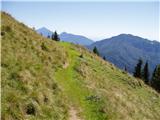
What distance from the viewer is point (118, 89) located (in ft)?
124

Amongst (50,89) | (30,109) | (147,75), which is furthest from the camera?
(147,75)

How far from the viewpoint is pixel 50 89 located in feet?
79.4

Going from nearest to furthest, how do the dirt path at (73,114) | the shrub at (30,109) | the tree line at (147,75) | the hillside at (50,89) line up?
the shrub at (30,109), the hillside at (50,89), the dirt path at (73,114), the tree line at (147,75)

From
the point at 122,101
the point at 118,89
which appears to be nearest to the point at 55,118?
the point at 122,101

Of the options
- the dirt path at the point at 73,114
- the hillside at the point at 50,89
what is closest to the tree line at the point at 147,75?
the hillside at the point at 50,89

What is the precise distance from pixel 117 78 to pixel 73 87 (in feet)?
55.9

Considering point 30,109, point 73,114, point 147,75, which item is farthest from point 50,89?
point 147,75

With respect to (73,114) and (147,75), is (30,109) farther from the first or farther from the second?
(147,75)

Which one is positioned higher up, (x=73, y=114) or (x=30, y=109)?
(x=30, y=109)

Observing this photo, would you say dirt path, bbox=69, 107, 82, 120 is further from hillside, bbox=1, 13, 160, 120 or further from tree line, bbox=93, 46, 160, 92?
tree line, bbox=93, 46, 160, 92

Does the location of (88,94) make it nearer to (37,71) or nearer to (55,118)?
(37,71)

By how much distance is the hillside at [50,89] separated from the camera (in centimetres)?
1931

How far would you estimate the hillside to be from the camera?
19.3 metres

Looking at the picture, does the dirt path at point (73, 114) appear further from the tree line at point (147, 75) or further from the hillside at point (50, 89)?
the tree line at point (147, 75)
